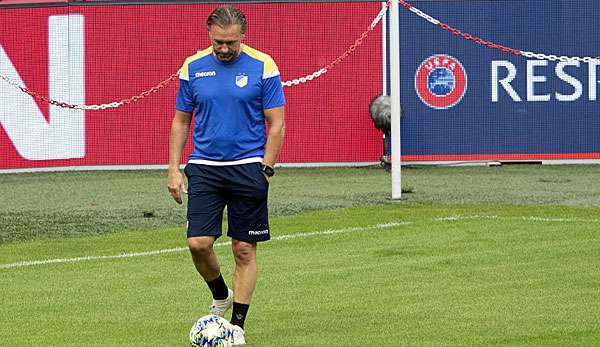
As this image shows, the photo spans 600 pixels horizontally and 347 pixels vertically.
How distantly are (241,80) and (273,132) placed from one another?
36 cm

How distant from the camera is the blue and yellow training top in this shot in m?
8.76

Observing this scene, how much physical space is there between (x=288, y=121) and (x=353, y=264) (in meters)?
10.8

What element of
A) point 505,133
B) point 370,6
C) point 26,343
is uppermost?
point 370,6

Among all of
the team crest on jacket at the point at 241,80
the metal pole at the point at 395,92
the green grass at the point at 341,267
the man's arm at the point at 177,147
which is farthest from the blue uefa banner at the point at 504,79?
the team crest on jacket at the point at 241,80

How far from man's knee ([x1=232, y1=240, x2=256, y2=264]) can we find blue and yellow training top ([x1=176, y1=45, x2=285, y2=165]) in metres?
0.50

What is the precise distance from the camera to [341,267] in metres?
12.4

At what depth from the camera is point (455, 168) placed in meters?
23.2

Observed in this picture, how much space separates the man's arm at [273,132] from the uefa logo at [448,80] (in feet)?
47.4

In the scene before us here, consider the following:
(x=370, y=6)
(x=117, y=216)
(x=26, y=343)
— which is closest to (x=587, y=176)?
(x=370, y=6)

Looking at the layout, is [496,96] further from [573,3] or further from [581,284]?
[581,284]

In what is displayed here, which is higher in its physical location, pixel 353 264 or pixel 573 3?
pixel 573 3

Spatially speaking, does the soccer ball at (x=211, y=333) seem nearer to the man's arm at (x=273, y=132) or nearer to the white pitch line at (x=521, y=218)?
the man's arm at (x=273, y=132)

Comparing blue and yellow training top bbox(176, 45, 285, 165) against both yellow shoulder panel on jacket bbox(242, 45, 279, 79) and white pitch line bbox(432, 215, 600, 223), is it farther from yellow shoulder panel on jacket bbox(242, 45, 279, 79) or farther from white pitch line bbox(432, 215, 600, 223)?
white pitch line bbox(432, 215, 600, 223)

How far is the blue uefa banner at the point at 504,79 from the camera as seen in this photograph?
76.0ft
